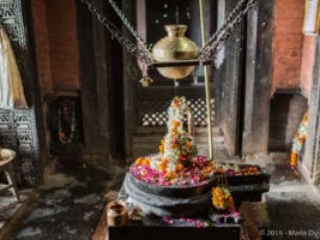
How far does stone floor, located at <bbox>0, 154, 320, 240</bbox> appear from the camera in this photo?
4.61 meters

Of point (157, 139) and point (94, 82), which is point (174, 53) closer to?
point (94, 82)

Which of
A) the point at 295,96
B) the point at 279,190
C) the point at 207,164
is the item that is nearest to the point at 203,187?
the point at 207,164

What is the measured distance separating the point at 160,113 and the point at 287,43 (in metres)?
2.94

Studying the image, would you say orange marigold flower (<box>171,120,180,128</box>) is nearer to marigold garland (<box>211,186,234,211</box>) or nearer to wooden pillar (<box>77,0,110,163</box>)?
marigold garland (<box>211,186,234,211</box>)

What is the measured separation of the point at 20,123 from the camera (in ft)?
18.1

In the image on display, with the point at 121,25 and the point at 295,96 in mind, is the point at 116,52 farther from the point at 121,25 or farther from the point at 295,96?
the point at 295,96

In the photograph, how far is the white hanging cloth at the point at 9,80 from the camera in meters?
5.09

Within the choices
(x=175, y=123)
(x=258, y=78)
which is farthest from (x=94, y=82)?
(x=258, y=78)

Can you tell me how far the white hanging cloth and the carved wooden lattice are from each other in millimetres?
100

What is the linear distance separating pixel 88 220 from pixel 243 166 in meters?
2.06

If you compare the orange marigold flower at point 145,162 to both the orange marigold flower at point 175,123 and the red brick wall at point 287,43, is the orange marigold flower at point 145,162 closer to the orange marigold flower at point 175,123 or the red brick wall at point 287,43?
the orange marigold flower at point 175,123

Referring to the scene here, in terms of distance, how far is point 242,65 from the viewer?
6590mm

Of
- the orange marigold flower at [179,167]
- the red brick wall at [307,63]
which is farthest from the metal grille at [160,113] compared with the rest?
the orange marigold flower at [179,167]

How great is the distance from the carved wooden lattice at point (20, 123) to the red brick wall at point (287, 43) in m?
3.92
